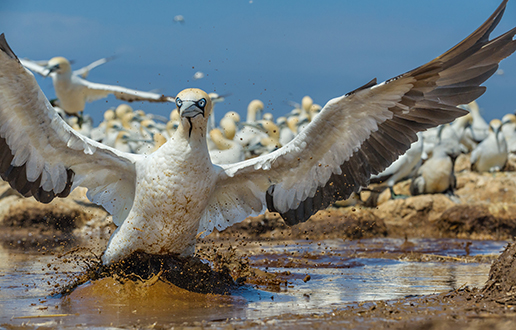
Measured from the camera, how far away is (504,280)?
206 inches

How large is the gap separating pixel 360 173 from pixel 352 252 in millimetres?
4580

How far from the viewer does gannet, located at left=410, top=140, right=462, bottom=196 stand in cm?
1579

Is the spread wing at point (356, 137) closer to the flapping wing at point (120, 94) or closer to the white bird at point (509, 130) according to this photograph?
the flapping wing at point (120, 94)

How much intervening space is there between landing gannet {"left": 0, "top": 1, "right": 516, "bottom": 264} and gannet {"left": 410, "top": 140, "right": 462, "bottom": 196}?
10.1 meters

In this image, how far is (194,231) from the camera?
20.5ft

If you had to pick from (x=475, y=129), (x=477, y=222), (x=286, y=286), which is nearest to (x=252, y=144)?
(x=477, y=222)

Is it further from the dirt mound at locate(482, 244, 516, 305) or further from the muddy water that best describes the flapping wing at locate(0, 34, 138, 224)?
the dirt mound at locate(482, 244, 516, 305)

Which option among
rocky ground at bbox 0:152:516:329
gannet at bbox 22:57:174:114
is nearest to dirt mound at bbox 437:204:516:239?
rocky ground at bbox 0:152:516:329

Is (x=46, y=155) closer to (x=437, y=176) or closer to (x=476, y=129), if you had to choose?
(x=437, y=176)

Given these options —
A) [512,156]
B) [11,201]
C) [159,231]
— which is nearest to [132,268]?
[159,231]

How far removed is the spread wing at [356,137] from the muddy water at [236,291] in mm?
853

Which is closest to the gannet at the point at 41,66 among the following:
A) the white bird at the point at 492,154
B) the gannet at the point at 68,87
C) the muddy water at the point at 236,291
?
the gannet at the point at 68,87

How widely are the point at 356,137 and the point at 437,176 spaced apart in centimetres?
1051

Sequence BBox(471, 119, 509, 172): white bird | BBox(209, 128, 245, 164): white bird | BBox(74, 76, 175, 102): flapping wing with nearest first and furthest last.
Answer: BBox(74, 76, 175, 102): flapping wing → BBox(209, 128, 245, 164): white bird → BBox(471, 119, 509, 172): white bird
